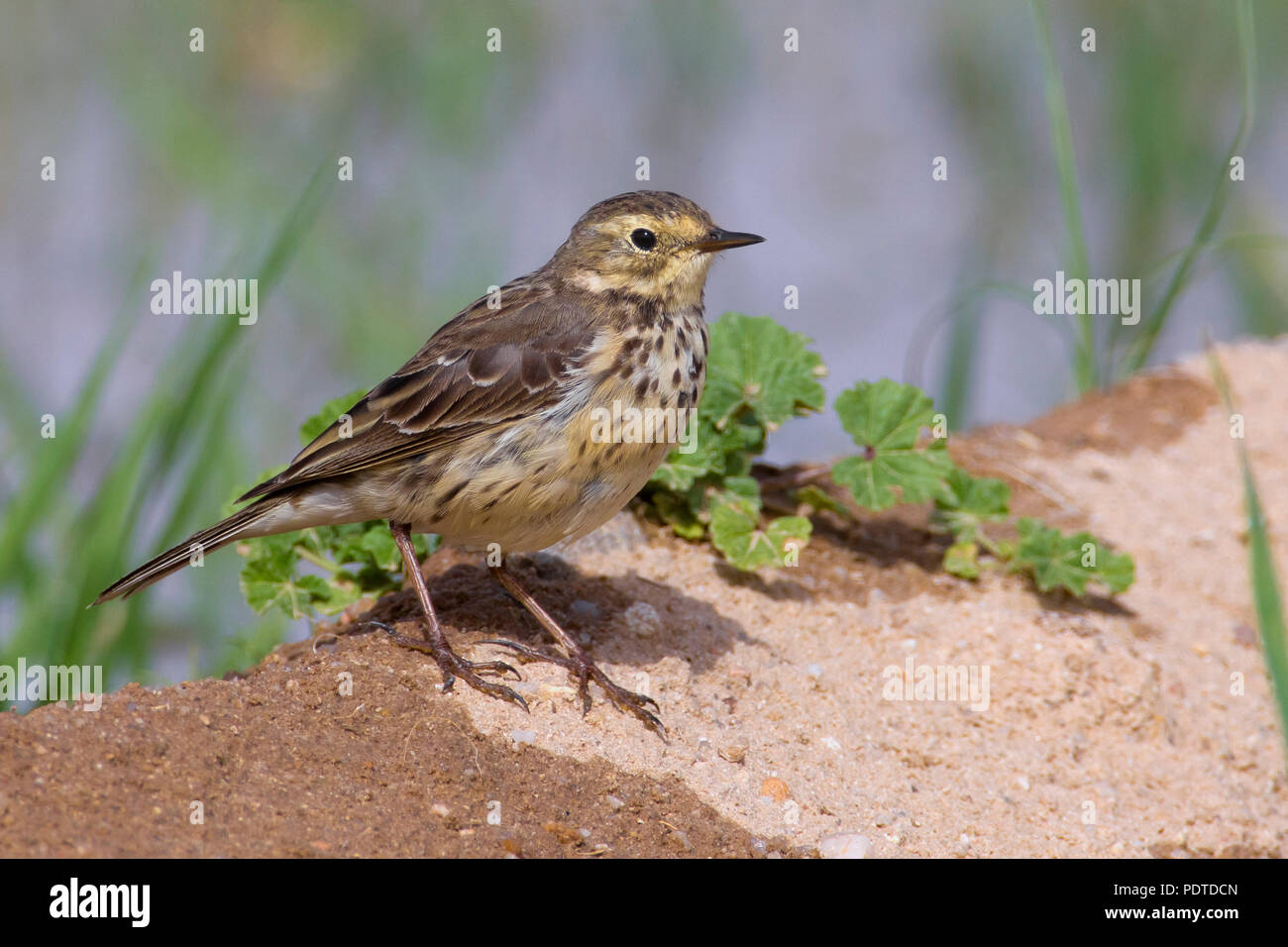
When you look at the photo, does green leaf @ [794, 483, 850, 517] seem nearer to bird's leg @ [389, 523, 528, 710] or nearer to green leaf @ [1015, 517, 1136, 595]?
green leaf @ [1015, 517, 1136, 595]

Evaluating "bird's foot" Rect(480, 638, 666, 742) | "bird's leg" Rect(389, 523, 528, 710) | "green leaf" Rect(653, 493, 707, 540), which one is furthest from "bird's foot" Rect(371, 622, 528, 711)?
"green leaf" Rect(653, 493, 707, 540)

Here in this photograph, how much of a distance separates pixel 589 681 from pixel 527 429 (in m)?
0.88

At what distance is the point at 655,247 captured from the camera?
4.98 m

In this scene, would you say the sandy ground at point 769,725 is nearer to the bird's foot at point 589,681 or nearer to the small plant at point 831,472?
the bird's foot at point 589,681

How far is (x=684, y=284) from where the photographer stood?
5.01 m

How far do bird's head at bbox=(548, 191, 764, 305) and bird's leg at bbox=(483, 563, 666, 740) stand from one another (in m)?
1.16

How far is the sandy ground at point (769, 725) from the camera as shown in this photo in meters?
3.70

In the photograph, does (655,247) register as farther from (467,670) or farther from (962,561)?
(962,561)

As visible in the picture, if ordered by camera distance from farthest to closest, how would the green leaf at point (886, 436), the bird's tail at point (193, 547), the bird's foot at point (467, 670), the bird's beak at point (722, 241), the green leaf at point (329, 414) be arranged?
the green leaf at point (886, 436) → the green leaf at point (329, 414) → the bird's beak at point (722, 241) → the bird's tail at point (193, 547) → the bird's foot at point (467, 670)

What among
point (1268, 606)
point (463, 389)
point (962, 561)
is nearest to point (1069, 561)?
point (962, 561)

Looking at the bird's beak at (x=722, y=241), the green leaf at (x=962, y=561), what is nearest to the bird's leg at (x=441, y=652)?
the bird's beak at (x=722, y=241)

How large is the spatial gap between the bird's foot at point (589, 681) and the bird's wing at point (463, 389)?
2.54 feet

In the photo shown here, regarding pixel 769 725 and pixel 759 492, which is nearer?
pixel 769 725
